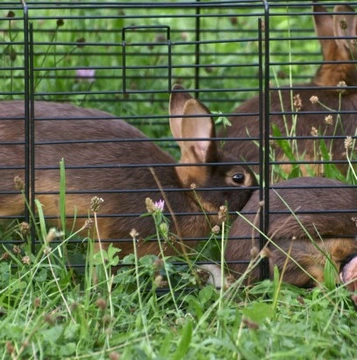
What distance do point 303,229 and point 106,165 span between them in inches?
36.6

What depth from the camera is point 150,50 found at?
6.98 m

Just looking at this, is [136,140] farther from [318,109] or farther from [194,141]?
[318,109]

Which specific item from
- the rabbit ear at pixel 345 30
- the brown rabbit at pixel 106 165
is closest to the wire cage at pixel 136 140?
the brown rabbit at pixel 106 165

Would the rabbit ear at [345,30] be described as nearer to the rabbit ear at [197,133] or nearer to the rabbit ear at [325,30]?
the rabbit ear at [325,30]

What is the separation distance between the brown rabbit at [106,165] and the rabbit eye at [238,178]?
0.52 ft

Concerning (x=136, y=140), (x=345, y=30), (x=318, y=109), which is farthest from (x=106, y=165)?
(x=345, y=30)

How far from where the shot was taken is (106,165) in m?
4.45

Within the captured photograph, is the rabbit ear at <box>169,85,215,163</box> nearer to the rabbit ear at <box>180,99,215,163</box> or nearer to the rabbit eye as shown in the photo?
the rabbit ear at <box>180,99,215,163</box>

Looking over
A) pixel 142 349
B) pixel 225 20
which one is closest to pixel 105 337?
pixel 142 349

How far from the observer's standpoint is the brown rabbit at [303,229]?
418 centimetres

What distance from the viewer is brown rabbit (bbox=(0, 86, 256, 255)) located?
15.1 feet

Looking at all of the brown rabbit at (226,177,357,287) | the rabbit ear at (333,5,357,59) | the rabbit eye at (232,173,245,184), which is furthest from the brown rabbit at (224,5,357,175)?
the brown rabbit at (226,177,357,287)

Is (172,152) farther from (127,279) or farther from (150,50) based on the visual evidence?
(127,279)

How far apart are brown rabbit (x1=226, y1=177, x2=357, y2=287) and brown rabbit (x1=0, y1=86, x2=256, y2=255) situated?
0.75 feet
